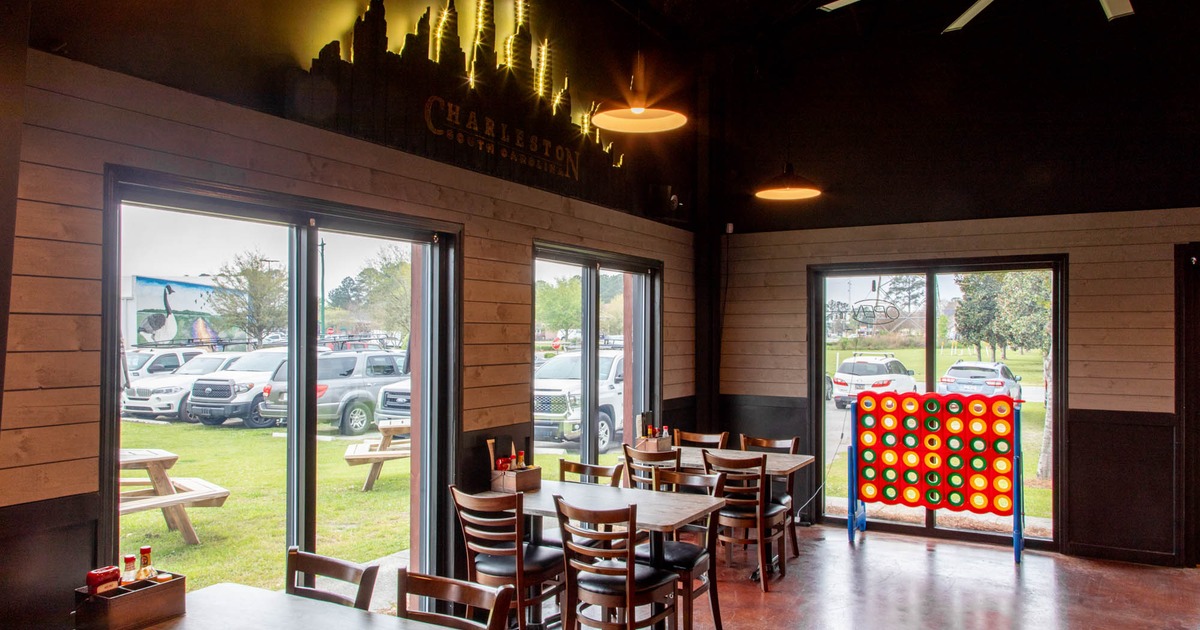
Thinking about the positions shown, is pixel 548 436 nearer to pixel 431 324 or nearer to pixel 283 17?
pixel 431 324

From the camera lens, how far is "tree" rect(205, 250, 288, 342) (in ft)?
11.1

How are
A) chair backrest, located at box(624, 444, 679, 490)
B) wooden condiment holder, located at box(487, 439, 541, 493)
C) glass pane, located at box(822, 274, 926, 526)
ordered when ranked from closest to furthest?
wooden condiment holder, located at box(487, 439, 541, 493), chair backrest, located at box(624, 444, 679, 490), glass pane, located at box(822, 274, 926, 526)

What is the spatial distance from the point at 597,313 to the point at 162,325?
326cm

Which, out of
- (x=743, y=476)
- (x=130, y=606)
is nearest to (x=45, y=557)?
(x=130, y=606)

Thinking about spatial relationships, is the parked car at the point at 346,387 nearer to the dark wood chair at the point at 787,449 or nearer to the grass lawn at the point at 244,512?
the grass lawn at the point at 244,512

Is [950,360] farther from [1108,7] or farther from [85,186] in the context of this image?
[85,186]

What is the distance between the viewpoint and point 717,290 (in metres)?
7.43

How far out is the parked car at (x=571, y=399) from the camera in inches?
211

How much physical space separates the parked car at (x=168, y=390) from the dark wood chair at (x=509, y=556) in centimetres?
121

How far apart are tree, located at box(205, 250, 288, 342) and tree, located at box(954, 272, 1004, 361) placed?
536 cm

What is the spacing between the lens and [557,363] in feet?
18.1

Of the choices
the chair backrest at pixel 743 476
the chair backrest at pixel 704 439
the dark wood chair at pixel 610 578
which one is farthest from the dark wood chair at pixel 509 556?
the chair backrest at pixel 704 439

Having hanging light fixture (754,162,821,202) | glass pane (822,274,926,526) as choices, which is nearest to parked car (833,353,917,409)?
glass pane (822,274,926,526)

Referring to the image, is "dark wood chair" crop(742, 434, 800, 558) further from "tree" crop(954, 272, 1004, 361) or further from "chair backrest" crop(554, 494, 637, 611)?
"chair backrest" crop(554, 494, 637, 611)
